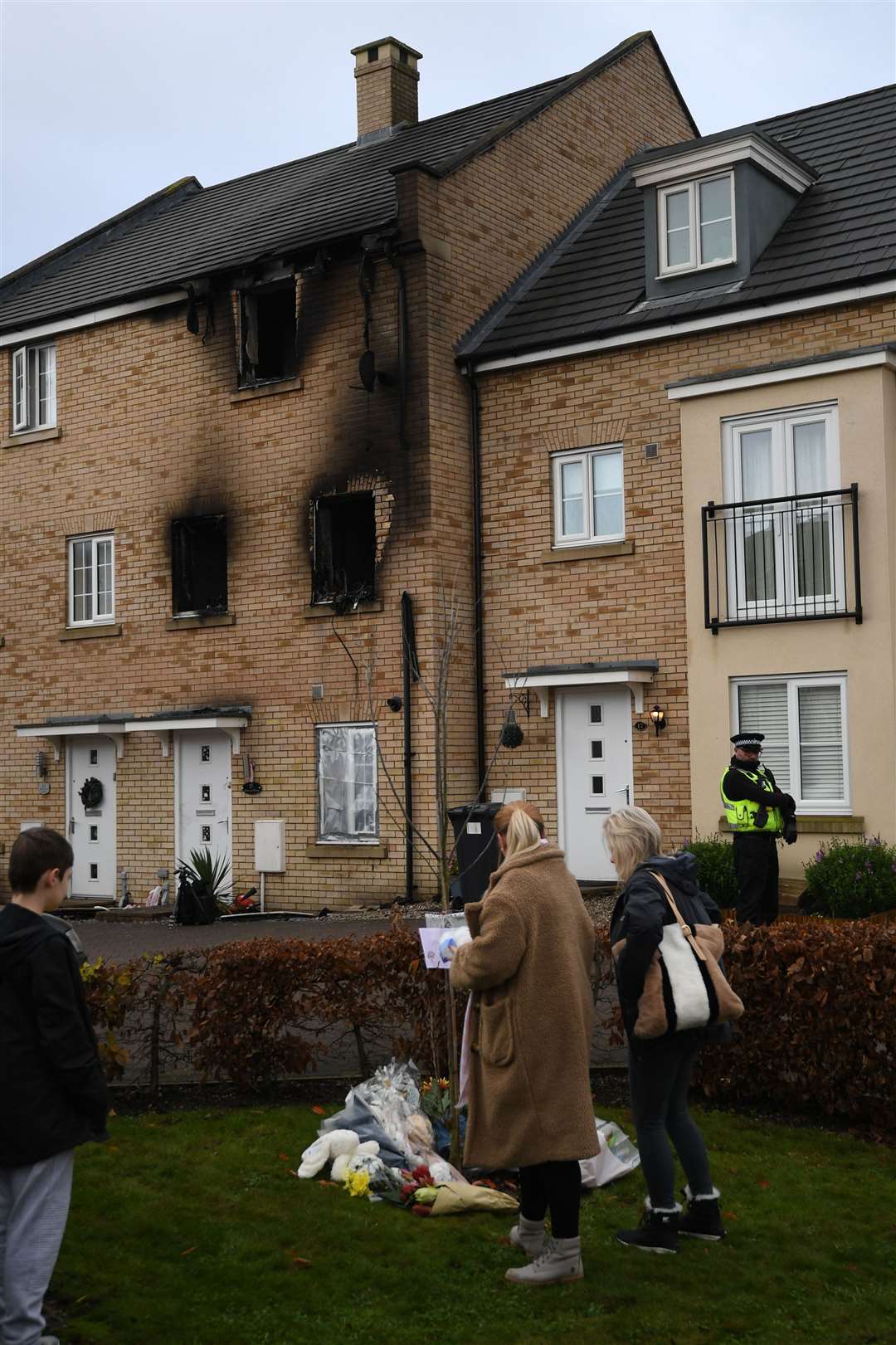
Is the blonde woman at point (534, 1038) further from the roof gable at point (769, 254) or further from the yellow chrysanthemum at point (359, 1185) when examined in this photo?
the roof gable at point (769, 254)

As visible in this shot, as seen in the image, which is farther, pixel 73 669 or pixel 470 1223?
pixel 73 669

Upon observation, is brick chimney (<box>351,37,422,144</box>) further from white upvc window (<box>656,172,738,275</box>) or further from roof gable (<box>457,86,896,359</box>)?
white upvc window (<box>656,172,738,275</box>)

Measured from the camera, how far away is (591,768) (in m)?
15.7

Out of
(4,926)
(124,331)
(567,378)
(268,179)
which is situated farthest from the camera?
(268,179)

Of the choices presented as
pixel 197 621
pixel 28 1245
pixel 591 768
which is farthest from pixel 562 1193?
pixel 197 621

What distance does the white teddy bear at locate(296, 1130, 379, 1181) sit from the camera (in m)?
6.76

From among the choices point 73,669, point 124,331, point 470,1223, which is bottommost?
point 470,1223

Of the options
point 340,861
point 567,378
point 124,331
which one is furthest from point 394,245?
A: point 340,861

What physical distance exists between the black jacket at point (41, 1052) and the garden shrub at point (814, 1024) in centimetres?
392

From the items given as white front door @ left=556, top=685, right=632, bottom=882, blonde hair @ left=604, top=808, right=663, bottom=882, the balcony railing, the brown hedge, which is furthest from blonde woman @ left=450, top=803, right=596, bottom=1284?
white front door @ left=556, top=685, right=632, bottom=882

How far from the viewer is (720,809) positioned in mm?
14422

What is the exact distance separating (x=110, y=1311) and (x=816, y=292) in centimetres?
1195

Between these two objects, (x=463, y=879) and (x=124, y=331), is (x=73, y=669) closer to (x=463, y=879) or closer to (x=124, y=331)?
(x=124, y=331)

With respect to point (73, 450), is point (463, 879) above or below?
below
